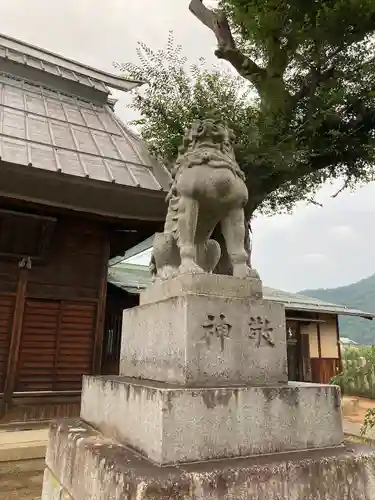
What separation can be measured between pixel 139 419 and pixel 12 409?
489 cm

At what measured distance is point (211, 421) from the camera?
1914 mm

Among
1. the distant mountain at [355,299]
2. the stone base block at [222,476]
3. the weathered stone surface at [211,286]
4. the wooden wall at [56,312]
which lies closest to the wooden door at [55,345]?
the wooden wall at [56,312]

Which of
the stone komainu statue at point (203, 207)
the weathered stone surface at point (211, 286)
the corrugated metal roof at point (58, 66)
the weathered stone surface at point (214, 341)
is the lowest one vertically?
the weathered stone surface at point (214, 341)

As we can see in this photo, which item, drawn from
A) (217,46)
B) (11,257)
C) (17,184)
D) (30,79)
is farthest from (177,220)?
(30,79)

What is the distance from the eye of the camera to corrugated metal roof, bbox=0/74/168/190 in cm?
584

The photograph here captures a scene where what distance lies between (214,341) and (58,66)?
9.62m

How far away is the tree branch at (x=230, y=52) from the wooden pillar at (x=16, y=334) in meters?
5.32

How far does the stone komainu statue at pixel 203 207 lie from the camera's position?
2543mm

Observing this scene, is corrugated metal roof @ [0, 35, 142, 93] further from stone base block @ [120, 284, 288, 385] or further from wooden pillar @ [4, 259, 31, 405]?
stone base block @ [120, 284, 288, 385]

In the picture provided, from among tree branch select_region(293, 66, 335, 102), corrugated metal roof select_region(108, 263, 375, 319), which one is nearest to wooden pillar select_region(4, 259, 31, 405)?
corrugated metal roof select_region(108, 263, 375, 319)

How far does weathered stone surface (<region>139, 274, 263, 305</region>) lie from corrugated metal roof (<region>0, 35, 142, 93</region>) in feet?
25.0

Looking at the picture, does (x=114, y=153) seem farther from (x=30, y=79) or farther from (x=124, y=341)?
(x=124, y=341)

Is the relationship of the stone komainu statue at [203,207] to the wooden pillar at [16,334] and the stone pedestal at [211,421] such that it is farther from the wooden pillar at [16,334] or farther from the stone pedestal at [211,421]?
the wooden pillar at [16,334]

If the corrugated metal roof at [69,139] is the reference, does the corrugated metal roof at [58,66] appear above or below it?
above
